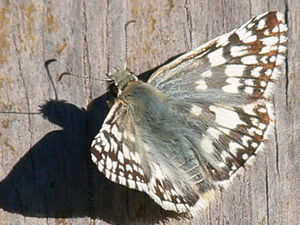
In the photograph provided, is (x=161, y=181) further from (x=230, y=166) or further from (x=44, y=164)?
(x=44, y=164)

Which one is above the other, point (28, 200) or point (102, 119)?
point (102, 119)

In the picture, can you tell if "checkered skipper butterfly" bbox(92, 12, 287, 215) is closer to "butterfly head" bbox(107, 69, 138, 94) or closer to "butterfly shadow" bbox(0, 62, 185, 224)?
"butterfly head" bbox(107, 69, 138, 94)

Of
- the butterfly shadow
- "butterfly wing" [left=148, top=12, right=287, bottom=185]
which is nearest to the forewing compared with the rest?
"butterfly wing" [left=148, top=12, right=287, bottom=185]

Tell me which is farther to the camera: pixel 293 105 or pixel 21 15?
pixel 293 105

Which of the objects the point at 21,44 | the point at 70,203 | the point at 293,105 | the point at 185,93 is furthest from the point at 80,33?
the point at 293,105

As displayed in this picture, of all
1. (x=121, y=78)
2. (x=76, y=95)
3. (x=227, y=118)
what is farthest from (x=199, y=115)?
(x=76, y=95)

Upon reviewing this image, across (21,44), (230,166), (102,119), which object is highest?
(21,44)

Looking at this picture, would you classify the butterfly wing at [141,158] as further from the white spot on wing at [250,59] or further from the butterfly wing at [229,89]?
the white spot on wing at [250,59]

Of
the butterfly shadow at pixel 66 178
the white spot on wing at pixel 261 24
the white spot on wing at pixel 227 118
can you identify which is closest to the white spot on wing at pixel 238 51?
the white spot on wing at pixel 261 24
